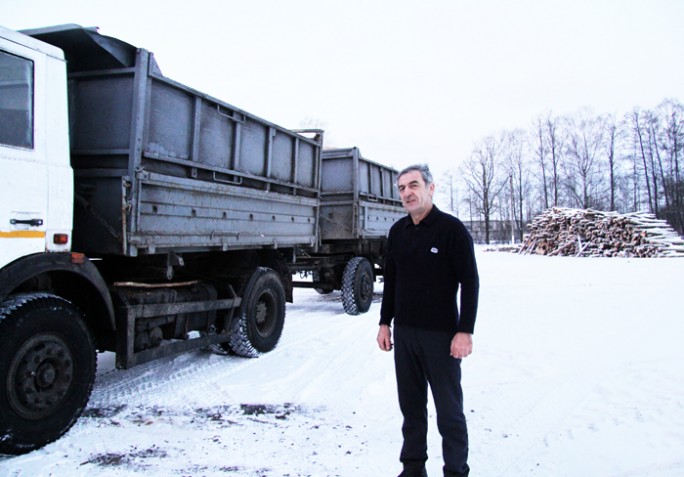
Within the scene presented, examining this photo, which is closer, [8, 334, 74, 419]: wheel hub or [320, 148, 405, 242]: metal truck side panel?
[8, 334, 74, 419]: wheel hub

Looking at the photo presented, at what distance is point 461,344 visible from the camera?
8.20 feet

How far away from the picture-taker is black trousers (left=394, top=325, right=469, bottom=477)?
2.51 meters

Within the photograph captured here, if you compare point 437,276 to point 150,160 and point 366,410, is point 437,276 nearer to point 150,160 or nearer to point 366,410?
point 366,410

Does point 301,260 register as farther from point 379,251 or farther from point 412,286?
point 412,286

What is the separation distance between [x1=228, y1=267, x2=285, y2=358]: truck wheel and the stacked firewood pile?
18.4m

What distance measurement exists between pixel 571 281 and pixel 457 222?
1065 cm

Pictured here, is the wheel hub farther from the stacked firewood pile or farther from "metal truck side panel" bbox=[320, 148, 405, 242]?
the stacked firewood pile

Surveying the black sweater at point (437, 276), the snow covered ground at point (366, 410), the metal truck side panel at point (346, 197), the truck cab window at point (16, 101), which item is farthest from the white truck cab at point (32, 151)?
the metal truck side panel at point (346, 197)

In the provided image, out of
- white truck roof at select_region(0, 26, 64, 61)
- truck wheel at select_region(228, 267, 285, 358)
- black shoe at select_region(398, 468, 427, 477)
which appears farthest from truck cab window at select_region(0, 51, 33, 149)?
black shoe at select_region(398, 468, 427, 477)

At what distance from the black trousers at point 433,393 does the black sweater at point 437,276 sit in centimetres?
9

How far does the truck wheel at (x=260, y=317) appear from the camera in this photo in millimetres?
5438

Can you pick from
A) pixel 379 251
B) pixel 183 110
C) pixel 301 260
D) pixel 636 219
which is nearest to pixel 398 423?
pixel 183 110

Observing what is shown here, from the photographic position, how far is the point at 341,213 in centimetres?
888

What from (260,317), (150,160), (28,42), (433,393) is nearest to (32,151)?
→ (28,42)
